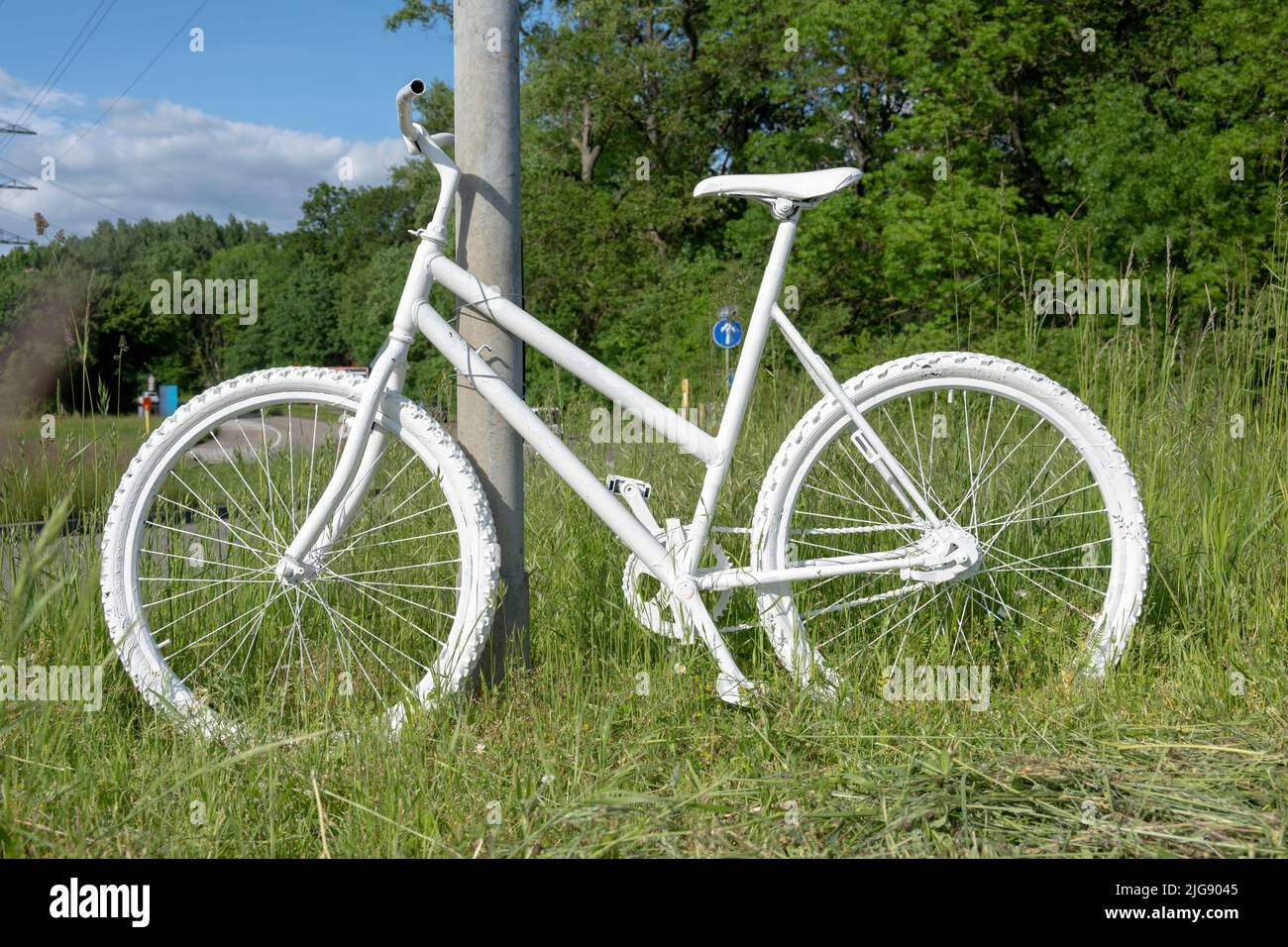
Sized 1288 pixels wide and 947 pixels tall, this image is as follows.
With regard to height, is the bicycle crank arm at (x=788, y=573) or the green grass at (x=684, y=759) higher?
the bicycle crank arm at (x=788, y=573)

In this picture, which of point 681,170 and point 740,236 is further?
point 681,170

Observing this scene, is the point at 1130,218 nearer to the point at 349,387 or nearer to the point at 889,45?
the point at 889,45

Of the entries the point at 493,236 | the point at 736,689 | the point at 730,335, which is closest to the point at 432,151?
the point at 493,236

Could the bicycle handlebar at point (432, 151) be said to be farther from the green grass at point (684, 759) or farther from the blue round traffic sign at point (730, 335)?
the blue round traffic sign at point (730, 335)

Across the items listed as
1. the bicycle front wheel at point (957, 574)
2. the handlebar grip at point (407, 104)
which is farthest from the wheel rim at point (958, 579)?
the handlebar grip at point (407, 104)

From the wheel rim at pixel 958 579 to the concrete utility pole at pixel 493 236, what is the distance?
2.39 feet

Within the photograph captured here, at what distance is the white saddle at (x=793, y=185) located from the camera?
8.31 ft

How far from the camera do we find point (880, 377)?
8.75ft

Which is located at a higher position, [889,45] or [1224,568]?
[889,45]

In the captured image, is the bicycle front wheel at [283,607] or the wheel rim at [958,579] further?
the wheel rim at [958,579]

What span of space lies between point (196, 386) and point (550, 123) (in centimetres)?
3654

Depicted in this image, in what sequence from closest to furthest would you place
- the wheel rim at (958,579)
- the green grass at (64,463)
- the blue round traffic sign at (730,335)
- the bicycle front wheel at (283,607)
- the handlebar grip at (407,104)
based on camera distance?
the handlebar grip at (407,104) < the bicycle front wheel at (283,607) < the wheel rim at (958,579) < the green grass at (64,463) < the blue round traffic sign at (730,335)
